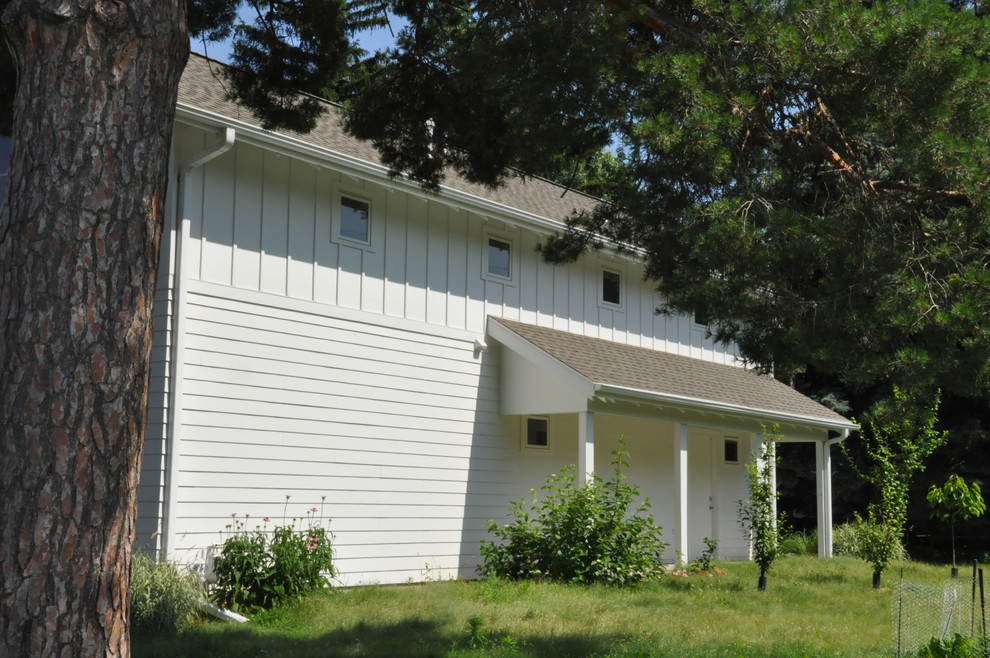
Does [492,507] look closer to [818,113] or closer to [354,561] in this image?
[354,561]

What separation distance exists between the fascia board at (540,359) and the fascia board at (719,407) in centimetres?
23

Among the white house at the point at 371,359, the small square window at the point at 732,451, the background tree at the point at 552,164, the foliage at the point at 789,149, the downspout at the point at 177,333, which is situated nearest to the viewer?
the background tree at the point at 552,164

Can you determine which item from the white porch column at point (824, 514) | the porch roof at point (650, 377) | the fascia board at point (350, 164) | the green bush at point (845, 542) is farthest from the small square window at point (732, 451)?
the fascia board at point (350, 164)

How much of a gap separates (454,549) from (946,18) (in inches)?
420

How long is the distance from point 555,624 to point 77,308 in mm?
7164

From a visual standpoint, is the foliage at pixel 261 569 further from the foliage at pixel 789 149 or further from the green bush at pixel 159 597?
the foliage at pixel 789 149

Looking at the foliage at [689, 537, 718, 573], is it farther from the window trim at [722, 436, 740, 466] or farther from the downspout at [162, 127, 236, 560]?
the downspout at [162, 127, 236, 560]

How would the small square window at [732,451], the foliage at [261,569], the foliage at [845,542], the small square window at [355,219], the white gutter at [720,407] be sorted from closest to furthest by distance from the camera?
the foliage at [261,569], the small square window at [355,219], the white gutter at [720,407], the small square window at [732,451], the foliage at [845,542]

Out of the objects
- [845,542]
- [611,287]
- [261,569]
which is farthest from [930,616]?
[845,542]

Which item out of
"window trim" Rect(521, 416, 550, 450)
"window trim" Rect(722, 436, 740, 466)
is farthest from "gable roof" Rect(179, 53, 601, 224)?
"window trim" Rect(722, 436, 740, 466)

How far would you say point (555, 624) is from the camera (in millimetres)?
10758

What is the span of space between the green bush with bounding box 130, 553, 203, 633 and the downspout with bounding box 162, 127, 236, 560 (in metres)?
0.83

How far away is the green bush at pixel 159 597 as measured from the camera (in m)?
10.7

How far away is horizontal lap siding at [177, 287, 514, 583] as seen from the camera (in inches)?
505
